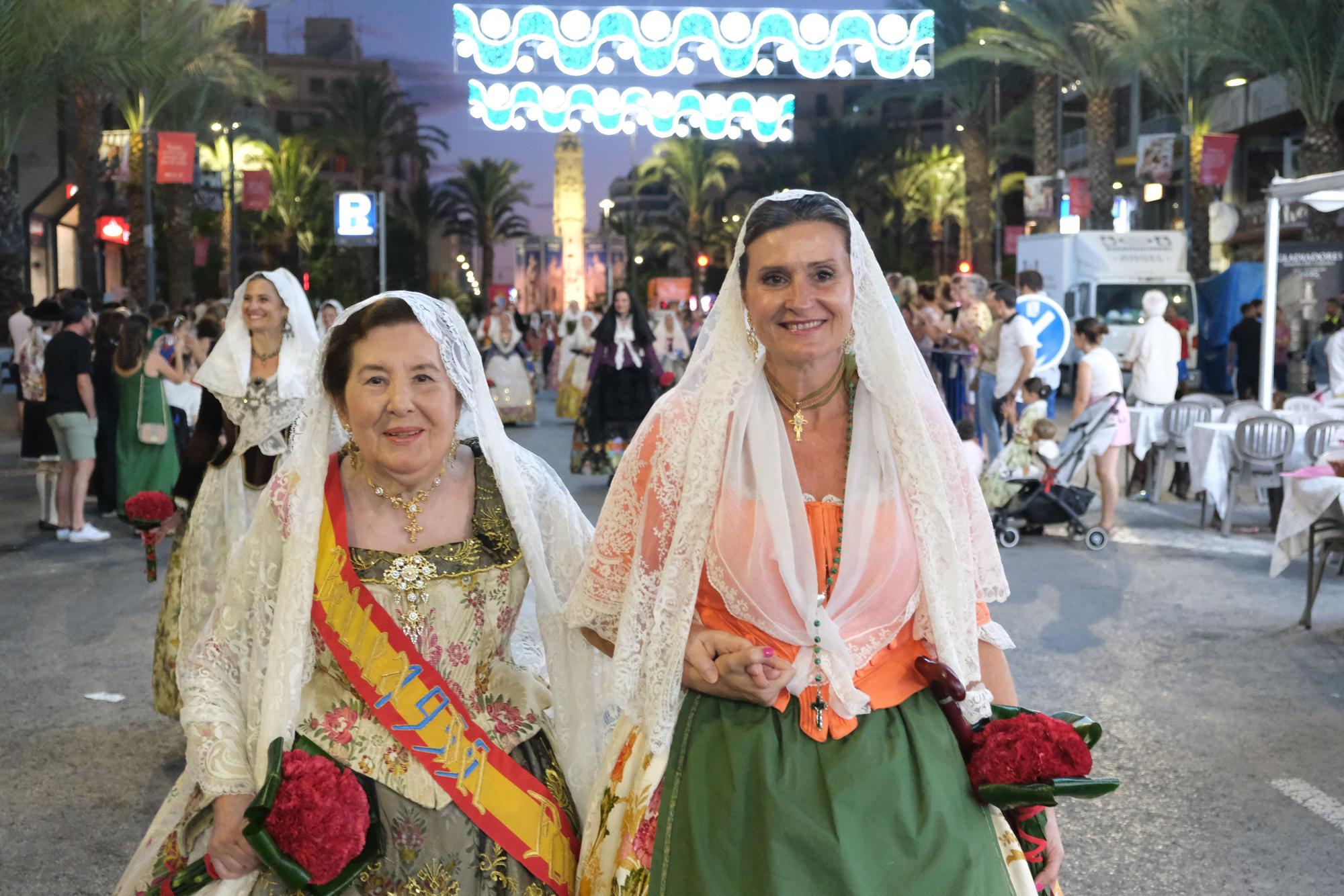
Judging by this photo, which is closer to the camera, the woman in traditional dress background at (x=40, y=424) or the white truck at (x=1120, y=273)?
the woman in traditional dress background at (x=40, y=424)

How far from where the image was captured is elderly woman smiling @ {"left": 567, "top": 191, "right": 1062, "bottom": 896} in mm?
2314

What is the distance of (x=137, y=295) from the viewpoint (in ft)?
93.2

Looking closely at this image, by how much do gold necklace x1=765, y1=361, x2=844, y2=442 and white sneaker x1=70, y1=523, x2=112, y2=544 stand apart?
30.4ft

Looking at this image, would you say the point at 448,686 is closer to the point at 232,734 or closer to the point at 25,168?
the point at 232,734

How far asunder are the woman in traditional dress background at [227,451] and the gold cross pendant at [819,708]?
10.8 feet

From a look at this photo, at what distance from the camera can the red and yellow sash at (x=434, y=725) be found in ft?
8.64

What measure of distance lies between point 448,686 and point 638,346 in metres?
10.9

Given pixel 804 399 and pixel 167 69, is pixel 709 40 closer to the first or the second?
pixel 167 69

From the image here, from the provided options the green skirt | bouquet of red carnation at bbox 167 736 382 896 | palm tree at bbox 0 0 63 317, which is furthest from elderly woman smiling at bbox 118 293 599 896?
palm tree at bbox 0 0 63 317

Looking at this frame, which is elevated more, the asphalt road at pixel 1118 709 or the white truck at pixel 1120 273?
the white truck at pixel 1120 273

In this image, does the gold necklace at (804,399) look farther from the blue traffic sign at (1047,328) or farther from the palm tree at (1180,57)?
the palm tree at (1180,57)

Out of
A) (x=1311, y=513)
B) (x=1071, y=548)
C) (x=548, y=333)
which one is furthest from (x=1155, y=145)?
(x=1311, y=513)

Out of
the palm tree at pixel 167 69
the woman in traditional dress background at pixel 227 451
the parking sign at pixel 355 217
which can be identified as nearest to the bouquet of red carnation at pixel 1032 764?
the woman in traditional dress background at pixel 227 451

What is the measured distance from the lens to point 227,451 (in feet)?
17.9
